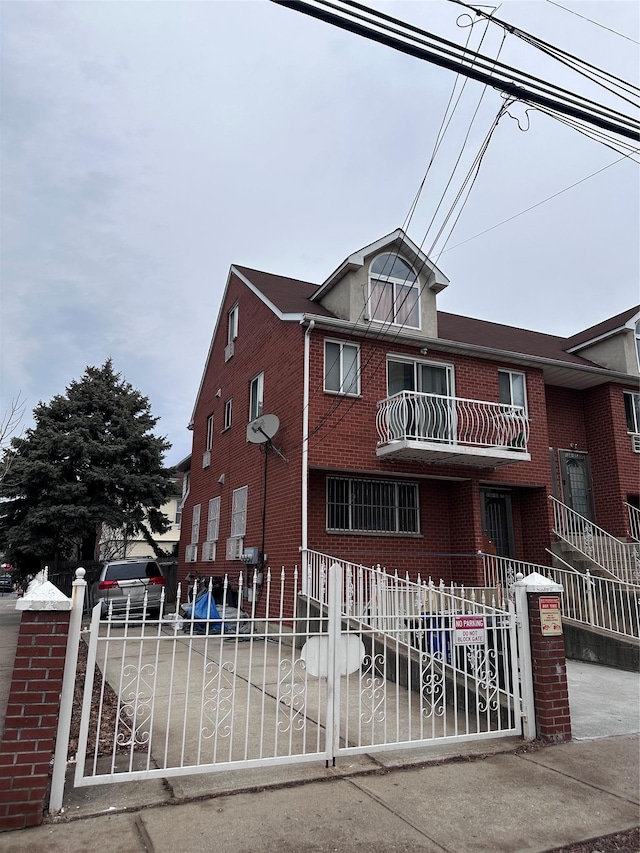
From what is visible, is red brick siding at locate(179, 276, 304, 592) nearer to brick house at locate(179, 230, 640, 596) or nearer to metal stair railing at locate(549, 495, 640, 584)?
brick house at locate(179, 230, 640, 596)

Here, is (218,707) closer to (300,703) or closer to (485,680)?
(300,703)

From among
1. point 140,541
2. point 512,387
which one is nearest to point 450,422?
point 512,387

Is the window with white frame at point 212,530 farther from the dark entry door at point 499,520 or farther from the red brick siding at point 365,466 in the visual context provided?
the dark entry door at point 499,520

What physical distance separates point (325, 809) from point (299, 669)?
14.5ft

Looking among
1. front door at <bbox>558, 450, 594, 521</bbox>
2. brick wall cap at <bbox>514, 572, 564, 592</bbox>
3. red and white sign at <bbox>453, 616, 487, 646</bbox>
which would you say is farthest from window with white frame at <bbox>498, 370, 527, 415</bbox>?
red and white sign at <bbox>453, 616, 487, 646</bbox>

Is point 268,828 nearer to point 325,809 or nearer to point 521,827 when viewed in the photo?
point 325,809

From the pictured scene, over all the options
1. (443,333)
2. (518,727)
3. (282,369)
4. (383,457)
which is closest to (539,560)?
(383,457)

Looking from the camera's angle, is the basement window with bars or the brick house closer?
the brick house

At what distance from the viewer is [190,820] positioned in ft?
11.9

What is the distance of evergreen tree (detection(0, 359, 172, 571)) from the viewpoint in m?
18.8

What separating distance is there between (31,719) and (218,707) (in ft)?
4.42

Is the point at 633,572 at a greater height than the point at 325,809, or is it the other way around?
the point at 633,572

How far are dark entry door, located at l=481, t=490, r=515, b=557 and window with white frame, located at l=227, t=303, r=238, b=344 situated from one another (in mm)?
8207

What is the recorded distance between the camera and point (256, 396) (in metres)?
14.8
